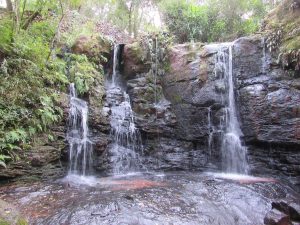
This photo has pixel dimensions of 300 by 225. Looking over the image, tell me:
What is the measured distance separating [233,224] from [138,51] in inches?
325

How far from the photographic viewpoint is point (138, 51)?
11.4 metres

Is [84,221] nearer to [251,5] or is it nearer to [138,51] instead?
[138,51]

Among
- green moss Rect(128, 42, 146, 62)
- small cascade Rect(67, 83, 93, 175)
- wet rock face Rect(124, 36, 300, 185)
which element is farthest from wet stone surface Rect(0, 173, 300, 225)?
green moss Rect(128, 42, 146, 62)

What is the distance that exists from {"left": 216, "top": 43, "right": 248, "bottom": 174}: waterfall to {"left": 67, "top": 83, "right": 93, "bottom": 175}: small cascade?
4.47 m

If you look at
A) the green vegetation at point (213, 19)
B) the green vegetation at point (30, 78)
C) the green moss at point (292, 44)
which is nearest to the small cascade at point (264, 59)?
the green moss at point (292, 44)

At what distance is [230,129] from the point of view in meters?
9.46

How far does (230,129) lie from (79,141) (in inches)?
200

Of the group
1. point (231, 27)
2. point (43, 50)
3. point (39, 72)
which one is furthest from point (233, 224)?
point (231, 27)

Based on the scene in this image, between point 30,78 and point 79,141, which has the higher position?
point 30,78

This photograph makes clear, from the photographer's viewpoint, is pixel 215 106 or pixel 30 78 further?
pixel 215 106

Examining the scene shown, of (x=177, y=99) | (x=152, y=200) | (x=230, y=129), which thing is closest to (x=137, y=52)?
(x=177, y=99)

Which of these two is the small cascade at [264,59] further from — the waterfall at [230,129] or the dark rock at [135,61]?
the dark rock at [135,61]

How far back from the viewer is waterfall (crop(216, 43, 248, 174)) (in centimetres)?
902

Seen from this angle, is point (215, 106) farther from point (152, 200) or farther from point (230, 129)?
point (152, 200)
